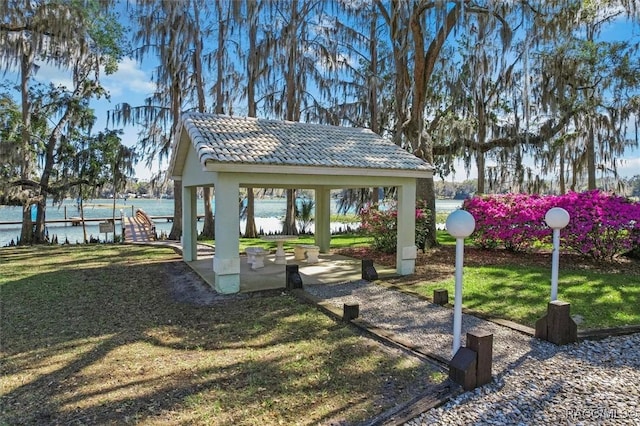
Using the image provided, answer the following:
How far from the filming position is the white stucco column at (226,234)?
22.3 feet

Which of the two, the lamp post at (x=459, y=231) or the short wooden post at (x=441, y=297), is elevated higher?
the lamp post at (x=459, y=231)

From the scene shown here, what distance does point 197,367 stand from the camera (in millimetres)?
3973

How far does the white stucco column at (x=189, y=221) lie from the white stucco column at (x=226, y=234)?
3.36 m

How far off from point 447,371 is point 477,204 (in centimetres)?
825

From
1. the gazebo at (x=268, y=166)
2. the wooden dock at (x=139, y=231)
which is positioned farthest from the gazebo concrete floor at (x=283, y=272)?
the wooden dock at (x=139, y=231)

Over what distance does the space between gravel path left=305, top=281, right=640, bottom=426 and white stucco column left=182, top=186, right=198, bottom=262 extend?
6.17m

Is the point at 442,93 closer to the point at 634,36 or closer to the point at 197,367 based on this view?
the point at 634,36

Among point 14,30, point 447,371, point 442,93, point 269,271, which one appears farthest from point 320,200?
point 14,30

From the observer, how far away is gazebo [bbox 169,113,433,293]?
6840 mm

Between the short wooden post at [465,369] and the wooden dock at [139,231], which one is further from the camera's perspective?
the wooden dock at [139,231]

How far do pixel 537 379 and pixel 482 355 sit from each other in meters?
0.64

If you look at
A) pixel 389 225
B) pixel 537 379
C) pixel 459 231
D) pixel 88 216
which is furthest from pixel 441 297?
pixel 88 216

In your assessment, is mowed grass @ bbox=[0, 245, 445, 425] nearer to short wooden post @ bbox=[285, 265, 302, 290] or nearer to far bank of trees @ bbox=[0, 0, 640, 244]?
short wooden post @ bbox=[285, 265, 302, 290]

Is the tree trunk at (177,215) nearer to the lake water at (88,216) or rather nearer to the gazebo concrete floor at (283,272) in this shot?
the lake water at (88,216)
